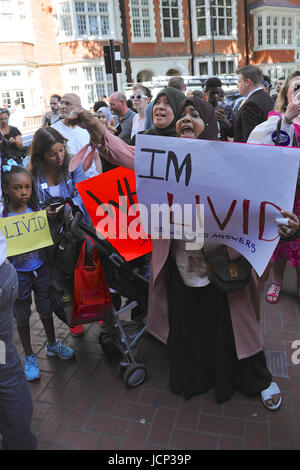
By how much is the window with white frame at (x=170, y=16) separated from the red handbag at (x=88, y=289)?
27695 millimetres

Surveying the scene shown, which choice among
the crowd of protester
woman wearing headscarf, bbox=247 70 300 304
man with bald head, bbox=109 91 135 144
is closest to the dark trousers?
the crowd of protester

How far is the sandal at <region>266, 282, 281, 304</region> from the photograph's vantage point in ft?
13.0

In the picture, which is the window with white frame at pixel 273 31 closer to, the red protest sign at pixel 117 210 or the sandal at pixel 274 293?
the sandal at pixel 274 293

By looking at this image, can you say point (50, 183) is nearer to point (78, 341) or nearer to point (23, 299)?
point (23, 299)

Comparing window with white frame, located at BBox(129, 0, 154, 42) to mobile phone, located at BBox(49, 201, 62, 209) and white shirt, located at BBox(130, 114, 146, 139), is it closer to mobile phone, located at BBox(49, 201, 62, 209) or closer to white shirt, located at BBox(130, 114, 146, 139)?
white shirt, located at BBox(130, 114, 146, 139)

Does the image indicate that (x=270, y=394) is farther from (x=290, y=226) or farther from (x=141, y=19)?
(x=141, y=19)

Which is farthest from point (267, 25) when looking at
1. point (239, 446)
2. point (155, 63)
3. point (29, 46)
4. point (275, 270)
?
point (239, 446)

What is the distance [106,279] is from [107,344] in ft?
2.31

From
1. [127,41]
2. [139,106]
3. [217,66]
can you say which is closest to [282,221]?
[139,106]

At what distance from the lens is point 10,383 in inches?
85.4
